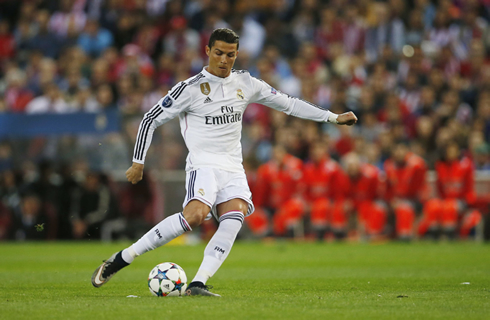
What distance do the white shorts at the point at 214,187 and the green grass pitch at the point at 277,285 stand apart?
860 mm

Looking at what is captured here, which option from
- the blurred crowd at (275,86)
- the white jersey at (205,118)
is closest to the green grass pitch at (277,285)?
the white jersey at (205,118)

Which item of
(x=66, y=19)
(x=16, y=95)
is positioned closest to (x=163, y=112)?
(x=16, y=95)

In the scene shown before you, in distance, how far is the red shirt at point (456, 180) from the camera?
52.5 ft

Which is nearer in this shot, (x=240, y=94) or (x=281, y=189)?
(x=240, y=94)

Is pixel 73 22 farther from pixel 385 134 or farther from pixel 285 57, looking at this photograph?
pixel 385 134

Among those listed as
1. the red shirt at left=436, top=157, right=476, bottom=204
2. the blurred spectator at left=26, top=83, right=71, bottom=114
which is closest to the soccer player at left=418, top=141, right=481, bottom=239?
the red shirt at left=436, top=157, right=476, bottom=204

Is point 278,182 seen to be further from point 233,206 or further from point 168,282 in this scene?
point 168,282

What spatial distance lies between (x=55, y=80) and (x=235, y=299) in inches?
572

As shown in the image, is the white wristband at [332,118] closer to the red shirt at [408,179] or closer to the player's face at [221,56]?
the player's face at [221,56]

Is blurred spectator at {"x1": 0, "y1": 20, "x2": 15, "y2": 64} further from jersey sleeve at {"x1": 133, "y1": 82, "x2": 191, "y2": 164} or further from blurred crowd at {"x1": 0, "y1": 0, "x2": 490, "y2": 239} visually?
jersey sleeve at {"x1": 133, "y1": 82, "x2": 191, "y2": 164}

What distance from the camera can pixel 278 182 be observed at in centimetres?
1734

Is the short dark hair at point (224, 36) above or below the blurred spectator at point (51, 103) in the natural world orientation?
below

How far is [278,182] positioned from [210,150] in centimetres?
1043

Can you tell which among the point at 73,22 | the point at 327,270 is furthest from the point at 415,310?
the point at 73,22
